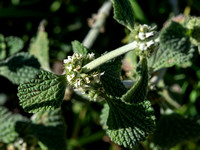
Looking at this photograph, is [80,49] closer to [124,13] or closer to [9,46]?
[124,13]

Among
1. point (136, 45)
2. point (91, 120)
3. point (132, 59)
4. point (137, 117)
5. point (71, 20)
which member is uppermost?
point (71, 20)

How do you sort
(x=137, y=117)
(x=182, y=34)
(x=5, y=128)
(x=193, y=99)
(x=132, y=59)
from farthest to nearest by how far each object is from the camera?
(x=193, y=99), (x=132, y=59), (x=5, y=128), (x=137, y=117), (x=182, y=34)

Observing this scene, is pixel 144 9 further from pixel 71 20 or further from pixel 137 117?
pixel 137 117

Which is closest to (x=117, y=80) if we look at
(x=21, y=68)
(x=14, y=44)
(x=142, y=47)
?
(x=142, y=47)

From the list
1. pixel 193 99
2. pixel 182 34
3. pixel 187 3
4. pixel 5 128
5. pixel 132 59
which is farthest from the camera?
pixel 187 3

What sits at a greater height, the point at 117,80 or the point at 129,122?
the point at 117,80

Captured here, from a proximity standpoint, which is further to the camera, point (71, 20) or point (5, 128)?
point (71, 20)

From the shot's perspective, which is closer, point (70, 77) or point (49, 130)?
point (70, 77)

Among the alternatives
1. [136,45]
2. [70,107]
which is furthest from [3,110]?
[136,45]
